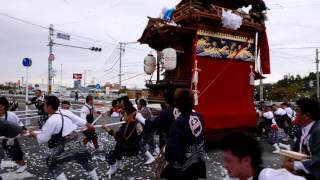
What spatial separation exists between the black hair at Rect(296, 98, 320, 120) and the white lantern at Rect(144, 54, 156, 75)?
8.62 metres

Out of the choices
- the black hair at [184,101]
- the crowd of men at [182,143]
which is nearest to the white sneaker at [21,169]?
the crowd of men at [182,143]

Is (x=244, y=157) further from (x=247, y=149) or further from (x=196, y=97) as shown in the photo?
(x=196, y=97)

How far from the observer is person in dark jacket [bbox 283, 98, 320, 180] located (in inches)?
121

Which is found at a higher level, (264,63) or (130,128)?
(264,63)

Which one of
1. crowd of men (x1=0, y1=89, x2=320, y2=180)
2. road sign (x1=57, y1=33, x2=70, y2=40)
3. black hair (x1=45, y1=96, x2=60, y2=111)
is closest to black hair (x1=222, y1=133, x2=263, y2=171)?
crowd of men (x1=0, y1=89, x2=320, y2=180)

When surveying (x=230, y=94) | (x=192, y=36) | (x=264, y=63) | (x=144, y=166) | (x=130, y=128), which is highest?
(x=192, y=36)

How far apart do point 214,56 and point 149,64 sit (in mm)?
2683

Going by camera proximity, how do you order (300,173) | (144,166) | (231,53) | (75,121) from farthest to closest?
(231,53) → (144,166) → (75,121) → (300,173)

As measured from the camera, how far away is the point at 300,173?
3.08 metres

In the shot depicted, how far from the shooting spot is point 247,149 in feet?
6.95

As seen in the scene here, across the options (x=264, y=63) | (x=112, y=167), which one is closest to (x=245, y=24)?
(x=264, y=63)

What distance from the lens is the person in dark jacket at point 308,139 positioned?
307 cm

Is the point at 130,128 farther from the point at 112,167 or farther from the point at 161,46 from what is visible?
the point at 161,46

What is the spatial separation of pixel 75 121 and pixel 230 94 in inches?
250
